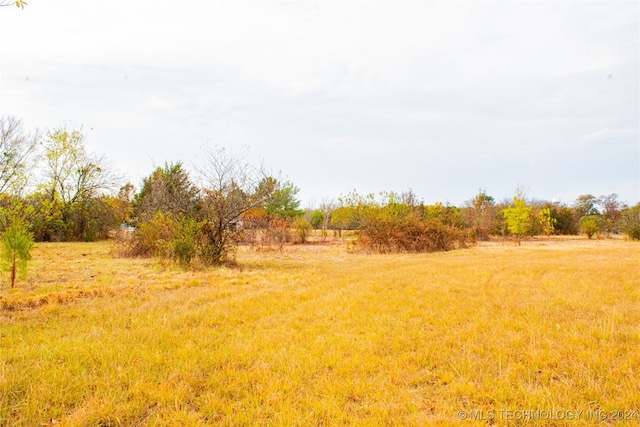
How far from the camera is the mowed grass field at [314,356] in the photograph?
258 centimetres

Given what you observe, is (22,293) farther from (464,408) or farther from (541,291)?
(541,291)

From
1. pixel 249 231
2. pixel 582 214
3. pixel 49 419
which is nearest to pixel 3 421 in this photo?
pixel 49 419

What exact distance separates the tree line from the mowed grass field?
3926 millimetres

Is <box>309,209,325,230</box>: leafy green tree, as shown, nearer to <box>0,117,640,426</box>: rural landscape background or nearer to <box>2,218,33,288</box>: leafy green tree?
<box>0,117,640,426</box>: rural landscape background

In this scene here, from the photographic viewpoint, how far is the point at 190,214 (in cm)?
1080

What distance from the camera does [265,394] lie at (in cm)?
282

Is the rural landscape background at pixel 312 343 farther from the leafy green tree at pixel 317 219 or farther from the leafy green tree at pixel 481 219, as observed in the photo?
the leafy green tree at pixel 317 219

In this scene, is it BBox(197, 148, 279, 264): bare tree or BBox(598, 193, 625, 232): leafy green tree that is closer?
BBox(197, 148, 279, 264): bare tree

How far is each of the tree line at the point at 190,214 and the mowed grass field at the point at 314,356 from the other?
3.93m

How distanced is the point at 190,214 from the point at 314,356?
333 inches

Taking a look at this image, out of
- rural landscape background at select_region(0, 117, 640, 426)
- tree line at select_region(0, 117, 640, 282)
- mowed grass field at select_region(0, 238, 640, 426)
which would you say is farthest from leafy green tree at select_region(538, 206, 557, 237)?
mowed grass field at select_region(0, 238, 640, 426)

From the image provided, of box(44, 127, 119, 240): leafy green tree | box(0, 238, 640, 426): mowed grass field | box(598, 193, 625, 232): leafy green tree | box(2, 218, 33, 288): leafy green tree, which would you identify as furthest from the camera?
box(598, 193, 625, 232): leafy green tree

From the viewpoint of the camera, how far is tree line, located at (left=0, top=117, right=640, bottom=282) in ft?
34.6

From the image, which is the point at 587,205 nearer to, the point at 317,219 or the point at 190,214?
the point at 317,219
